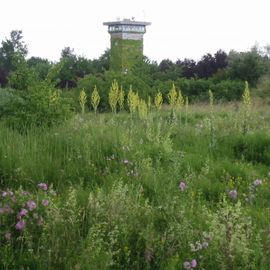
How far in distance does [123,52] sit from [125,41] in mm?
1000

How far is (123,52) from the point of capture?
39.2 meters

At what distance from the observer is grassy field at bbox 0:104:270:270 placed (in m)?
3.36

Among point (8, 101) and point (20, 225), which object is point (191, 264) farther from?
point (8, 101)

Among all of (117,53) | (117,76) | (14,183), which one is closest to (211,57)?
(117,53)

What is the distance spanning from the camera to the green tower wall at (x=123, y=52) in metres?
38.6

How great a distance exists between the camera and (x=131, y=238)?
3.63 m

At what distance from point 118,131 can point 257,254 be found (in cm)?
353

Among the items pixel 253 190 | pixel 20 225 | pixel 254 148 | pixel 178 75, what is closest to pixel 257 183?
pixel 253 190

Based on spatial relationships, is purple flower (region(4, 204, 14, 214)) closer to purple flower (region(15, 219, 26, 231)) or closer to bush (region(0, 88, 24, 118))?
purple flower (region(15, 219, 26, 231))

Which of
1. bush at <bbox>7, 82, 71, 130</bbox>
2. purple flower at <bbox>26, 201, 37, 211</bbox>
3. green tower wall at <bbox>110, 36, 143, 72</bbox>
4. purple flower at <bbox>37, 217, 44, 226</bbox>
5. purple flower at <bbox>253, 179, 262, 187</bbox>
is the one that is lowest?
purple flower at <bbox>253, 179, 262, 187</bbox>

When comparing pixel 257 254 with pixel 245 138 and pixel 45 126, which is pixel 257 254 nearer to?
pixel 245 138

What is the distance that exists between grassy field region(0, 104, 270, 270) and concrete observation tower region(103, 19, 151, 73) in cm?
3305

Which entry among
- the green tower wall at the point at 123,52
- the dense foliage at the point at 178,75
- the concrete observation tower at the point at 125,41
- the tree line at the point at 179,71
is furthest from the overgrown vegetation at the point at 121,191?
the concrete observation tower at the point at 125,41

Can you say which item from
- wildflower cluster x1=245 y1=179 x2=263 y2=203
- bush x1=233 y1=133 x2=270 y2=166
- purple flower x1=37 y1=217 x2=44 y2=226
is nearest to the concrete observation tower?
bush x1=233 y1=133 x2=270 y2=166
